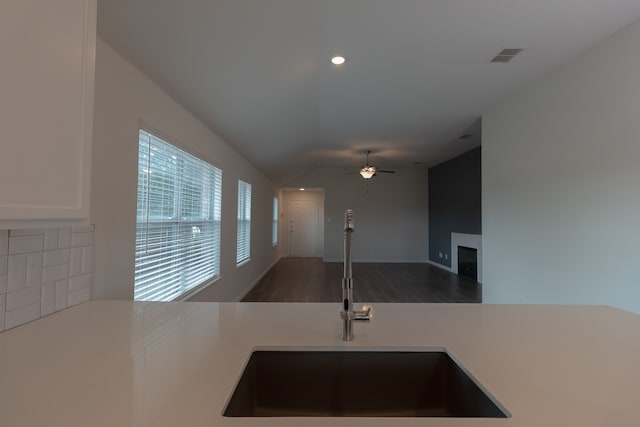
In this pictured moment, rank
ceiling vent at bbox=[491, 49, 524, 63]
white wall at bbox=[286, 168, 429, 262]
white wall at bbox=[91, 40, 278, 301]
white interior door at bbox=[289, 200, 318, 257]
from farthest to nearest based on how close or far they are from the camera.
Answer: white interior door at bbox=[289, 200, 318, 257] < white wall at bbox=[286, 168, 429, 262] < ceiling vent at bbox=[491, 49, 524, 63] < white wall at bbox=[91, 40, 278, 301]

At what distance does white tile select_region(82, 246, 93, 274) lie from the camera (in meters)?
1.36

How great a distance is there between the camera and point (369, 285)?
5.50 metres

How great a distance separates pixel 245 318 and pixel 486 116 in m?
4.01

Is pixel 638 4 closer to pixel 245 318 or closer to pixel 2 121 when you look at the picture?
pixel 245 318

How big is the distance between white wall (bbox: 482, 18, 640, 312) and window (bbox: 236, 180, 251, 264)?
353cm

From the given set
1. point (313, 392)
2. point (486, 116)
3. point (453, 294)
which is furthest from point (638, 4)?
point (453, 294)

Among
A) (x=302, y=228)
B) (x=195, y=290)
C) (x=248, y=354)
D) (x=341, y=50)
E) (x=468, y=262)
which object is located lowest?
(x=468, y=262)

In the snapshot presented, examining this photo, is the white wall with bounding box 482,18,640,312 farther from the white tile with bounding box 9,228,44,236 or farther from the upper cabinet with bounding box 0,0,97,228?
Answer: the white tile with bounding box 9,228,44,236

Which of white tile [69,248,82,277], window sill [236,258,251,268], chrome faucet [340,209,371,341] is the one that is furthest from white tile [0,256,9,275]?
window sill [236,258,251,268]

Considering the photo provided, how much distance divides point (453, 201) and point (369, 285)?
3.05 m

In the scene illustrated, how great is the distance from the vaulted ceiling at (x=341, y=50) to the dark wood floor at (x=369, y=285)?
2557mm

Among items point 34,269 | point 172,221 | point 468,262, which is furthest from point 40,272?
point 468,262

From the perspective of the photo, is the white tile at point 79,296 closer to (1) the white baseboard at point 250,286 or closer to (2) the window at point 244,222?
(1) the white baseboard at point 250,286

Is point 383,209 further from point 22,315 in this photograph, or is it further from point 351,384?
point 22,315
